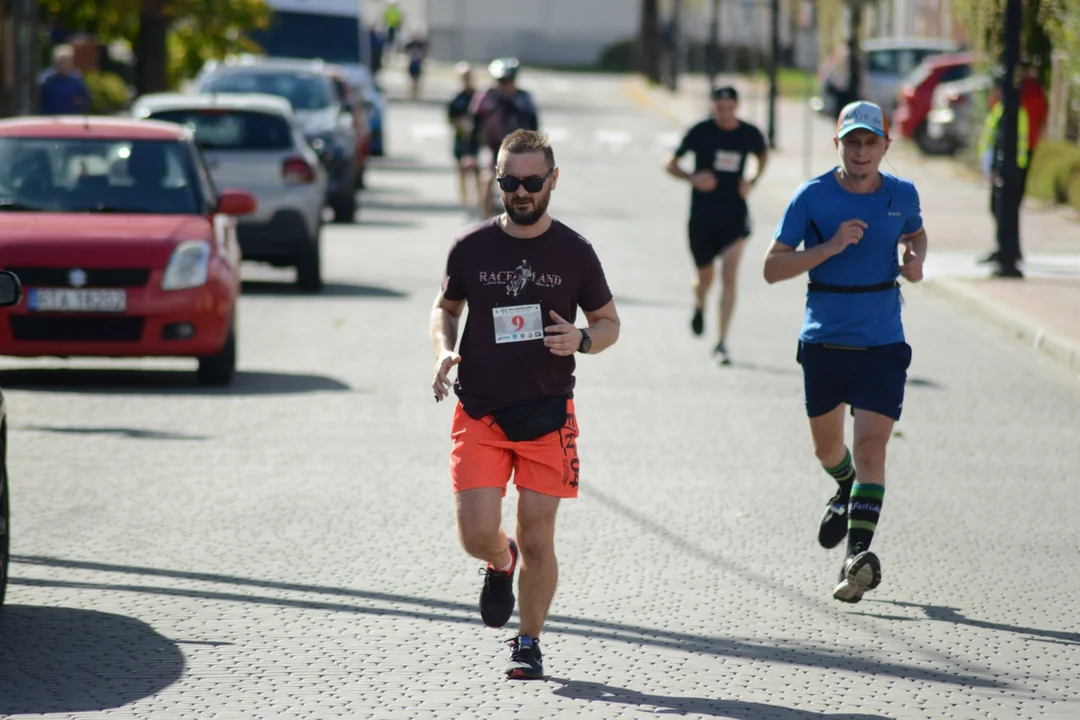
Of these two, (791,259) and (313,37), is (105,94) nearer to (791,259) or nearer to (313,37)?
(313,37)

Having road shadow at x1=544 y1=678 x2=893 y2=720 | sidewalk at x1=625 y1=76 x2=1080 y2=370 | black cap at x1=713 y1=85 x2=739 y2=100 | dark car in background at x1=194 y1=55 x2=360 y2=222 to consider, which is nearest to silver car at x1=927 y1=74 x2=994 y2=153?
sidewalk at x1=625 y1=76 x2=1080 y2=370

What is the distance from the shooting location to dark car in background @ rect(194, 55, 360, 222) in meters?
26.1

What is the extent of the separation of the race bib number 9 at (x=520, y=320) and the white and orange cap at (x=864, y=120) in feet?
5.82

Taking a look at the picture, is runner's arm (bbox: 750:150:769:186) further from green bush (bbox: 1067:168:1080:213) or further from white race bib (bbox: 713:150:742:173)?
green bush (bbox: 1067:168:1080:213)

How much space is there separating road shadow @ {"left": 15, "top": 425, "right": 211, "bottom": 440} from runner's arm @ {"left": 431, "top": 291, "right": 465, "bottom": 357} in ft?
15.9

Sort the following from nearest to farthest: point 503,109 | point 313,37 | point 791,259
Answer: point 791,259 → point 503,109 → point 313,37

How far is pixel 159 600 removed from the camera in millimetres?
7363

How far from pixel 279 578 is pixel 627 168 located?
3027 centimetres

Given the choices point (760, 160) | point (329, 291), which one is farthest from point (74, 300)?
point (329, 291)

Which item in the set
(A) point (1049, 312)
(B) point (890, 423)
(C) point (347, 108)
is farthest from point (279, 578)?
(C) point (347, 108)

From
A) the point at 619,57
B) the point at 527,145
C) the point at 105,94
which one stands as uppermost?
the point at 527,145

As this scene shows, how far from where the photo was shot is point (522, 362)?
621cm

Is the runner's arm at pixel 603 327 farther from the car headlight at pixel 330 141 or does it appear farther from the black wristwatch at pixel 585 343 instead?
the car headlight at pixel 330 141

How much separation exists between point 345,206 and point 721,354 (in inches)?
506
